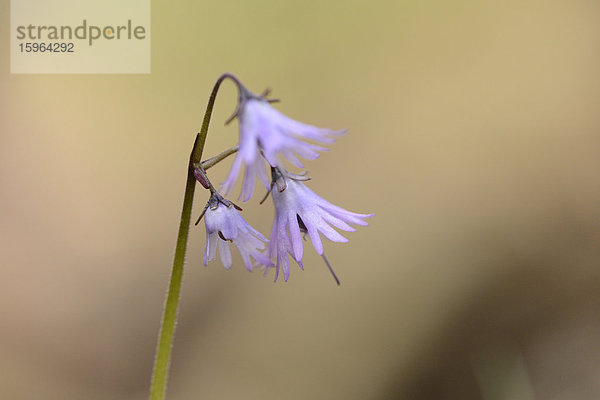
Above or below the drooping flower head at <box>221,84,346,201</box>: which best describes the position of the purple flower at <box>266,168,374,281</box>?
below

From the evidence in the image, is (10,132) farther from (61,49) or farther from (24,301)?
(24,301)

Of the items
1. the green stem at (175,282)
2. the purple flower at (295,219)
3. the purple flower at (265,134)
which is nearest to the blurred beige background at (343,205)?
the purple flower at (295,219)

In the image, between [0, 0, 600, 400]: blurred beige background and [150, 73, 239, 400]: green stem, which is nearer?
[150, 73, 239, 400]: green stem

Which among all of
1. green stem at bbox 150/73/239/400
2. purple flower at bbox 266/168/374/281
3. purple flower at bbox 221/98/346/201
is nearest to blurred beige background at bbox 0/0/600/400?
purple flower at bbox 266/168/374/281

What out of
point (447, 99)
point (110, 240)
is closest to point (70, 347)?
point (110, 240)

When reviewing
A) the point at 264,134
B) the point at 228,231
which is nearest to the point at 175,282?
the point at 228,231

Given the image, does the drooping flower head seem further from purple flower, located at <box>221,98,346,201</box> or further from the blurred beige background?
the blurred beige background

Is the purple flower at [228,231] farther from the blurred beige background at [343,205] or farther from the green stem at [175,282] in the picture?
the blurred beige background at [343,205]
